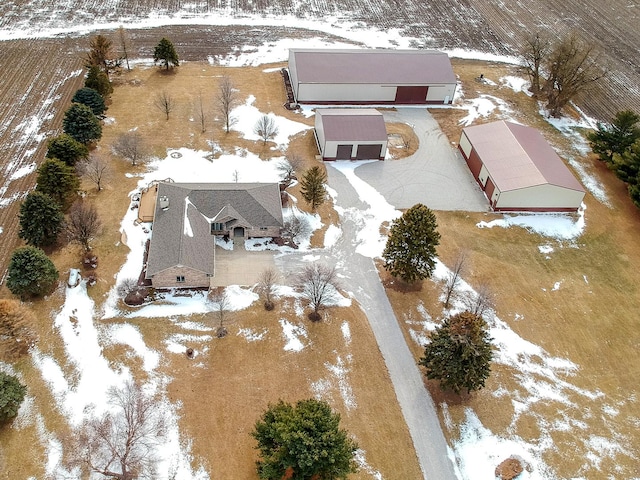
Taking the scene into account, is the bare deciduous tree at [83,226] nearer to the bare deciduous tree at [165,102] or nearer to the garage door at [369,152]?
the bare deciduous tree at [165,102]

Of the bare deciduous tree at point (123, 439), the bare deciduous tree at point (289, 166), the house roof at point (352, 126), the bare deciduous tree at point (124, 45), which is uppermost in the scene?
the house roof at point (352, 126)

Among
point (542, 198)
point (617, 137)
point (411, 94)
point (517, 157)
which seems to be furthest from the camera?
point (411, 94)

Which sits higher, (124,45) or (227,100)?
(124,45)

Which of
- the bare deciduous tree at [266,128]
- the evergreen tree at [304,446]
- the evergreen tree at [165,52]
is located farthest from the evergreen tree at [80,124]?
the evergreen tree at [304,446]

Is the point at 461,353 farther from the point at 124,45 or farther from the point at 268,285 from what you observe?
the point at 124,45

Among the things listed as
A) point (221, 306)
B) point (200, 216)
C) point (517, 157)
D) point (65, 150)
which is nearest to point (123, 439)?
point (221, 306)

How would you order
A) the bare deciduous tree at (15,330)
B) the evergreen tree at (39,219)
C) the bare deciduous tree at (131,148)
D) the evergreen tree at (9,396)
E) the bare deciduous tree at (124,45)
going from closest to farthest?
the evergreen tree at (9,396), the bare deciduous tree at (15,330), the evergreen tree at (39,219), the bare deciduous tree at (131,148), the bare deciduous tree at (124,45)

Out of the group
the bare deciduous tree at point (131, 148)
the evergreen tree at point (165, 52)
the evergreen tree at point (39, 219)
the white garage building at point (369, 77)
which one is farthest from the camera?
the evergreen tree at point (165, 52)

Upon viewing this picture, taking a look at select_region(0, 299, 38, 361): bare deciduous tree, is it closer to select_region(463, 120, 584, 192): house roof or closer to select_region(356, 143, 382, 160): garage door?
select_region(356, 143, 382, 160): garage door
